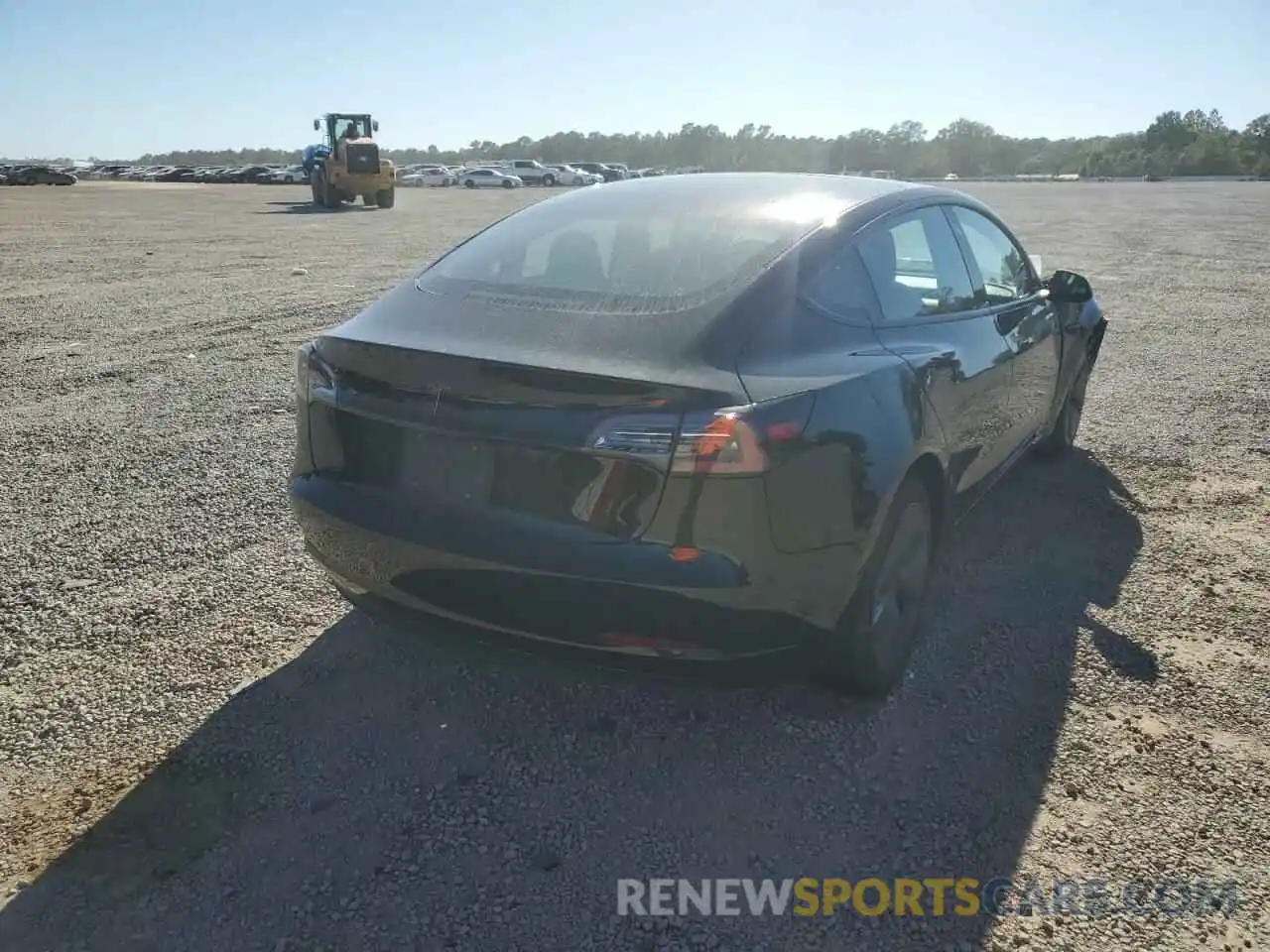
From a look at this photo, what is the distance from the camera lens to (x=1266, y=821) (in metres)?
2.61

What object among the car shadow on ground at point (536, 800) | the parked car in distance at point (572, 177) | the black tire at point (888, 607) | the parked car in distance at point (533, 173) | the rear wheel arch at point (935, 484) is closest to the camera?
the car shadow on ground at point (536, 800)

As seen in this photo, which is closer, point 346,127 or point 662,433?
point 662,433

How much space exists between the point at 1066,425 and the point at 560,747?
149 inches

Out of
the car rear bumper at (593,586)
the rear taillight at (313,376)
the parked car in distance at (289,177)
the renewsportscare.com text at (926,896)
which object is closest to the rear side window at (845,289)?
the car rear bumper at (593,586)

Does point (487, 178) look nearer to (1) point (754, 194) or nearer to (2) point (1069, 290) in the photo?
(2) point (1069, 290)

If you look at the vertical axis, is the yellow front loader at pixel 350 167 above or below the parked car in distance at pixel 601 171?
below

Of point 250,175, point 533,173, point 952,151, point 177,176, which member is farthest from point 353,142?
point 952,151

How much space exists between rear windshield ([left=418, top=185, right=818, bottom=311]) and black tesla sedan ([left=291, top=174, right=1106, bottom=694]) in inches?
0.5

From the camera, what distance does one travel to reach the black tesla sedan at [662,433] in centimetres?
241

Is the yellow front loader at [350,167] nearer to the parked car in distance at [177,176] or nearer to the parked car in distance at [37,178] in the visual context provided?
the parked car in distance at [37,178]

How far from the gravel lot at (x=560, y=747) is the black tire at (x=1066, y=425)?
230mm

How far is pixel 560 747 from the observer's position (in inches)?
114

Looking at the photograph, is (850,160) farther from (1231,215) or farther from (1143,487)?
(1143,487)

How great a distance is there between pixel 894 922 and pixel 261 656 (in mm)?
2233
